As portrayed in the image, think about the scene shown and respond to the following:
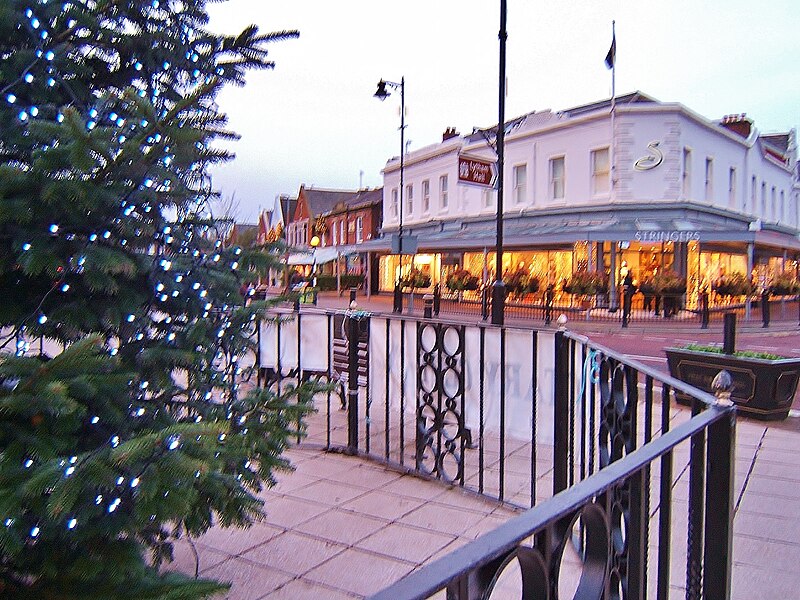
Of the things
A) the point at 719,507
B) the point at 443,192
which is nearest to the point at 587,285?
the point at 443,192

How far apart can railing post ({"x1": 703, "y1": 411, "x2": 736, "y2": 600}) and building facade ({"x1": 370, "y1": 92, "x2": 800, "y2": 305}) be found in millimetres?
20918

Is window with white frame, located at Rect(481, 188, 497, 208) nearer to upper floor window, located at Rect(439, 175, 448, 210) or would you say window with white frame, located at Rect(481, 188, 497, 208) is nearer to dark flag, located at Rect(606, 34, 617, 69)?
upper floor window, located at Rect(439, 175, 448, 210)

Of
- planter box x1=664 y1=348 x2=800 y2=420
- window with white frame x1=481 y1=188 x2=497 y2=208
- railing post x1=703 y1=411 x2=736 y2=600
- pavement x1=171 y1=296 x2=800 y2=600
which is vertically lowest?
pavement x1=171 y1=296 x2=800 y2=600

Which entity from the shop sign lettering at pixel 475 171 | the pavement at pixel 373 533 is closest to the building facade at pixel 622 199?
the shop sign lettering at pixel 475 171

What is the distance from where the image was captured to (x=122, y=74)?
9.55 feet

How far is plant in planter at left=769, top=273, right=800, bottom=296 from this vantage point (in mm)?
26219

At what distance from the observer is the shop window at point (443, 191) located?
35766 millimetres

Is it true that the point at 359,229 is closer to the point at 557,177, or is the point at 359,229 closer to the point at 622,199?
the point at 557,177

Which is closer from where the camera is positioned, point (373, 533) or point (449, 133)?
point (373, 533)

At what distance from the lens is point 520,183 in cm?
3075

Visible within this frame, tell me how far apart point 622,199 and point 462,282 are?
24.0 ft

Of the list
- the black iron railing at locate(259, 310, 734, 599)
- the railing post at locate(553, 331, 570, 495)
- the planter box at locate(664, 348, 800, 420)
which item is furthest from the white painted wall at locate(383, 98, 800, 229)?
the railing post at locate(553, 331, 570, 495)

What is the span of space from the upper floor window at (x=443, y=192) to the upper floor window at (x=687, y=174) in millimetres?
A: 13057

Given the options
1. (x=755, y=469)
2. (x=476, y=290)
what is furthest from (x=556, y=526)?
(x=476, y=290)
